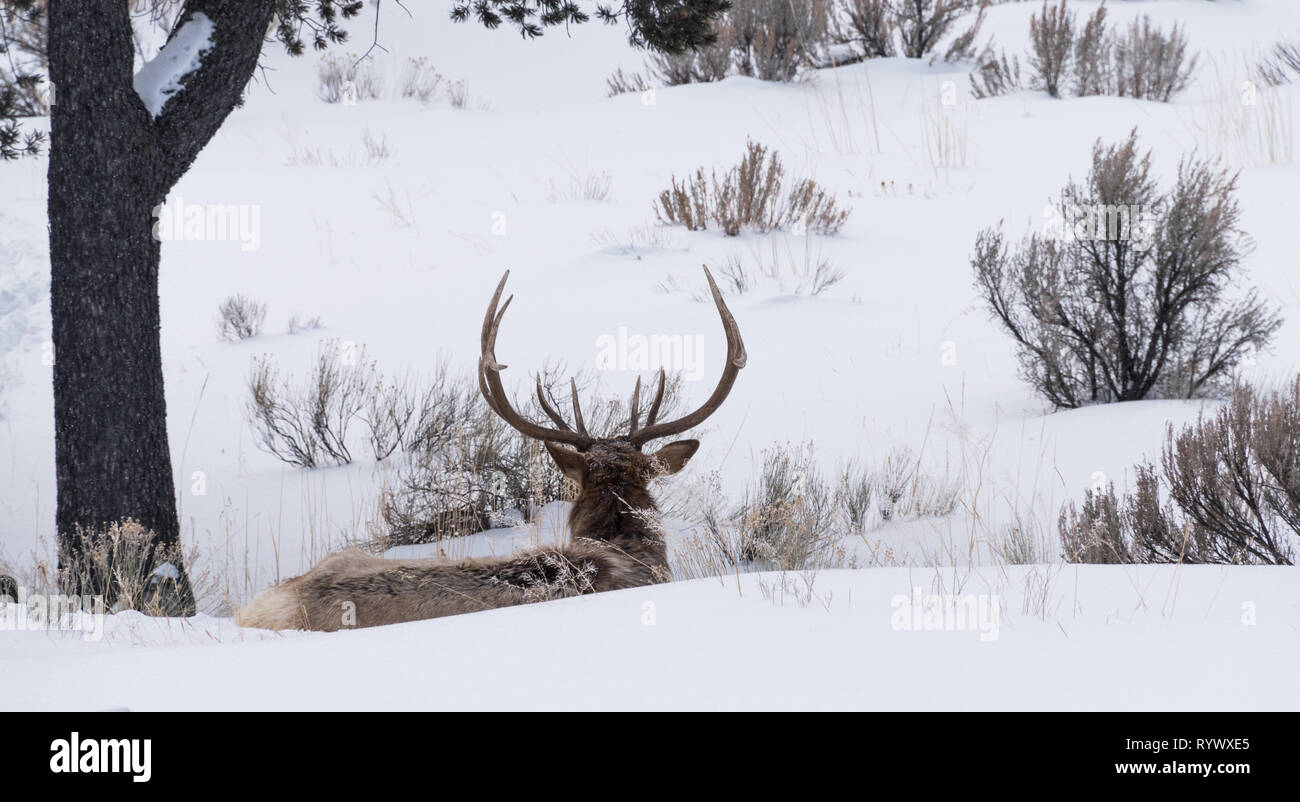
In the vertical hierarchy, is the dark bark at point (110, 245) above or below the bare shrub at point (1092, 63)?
below

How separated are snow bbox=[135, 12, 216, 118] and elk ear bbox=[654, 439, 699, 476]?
9.31 feet

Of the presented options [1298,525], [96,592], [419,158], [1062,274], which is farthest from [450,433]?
[419,158]

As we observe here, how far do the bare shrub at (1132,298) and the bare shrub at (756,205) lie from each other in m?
3.53

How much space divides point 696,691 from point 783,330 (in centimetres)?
719

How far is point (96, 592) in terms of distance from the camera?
16.2 feet

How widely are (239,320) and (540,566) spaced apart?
696 centimetres

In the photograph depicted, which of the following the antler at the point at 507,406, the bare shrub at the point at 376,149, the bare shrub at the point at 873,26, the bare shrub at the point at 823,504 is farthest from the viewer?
the bare shrub at the point at 873,26

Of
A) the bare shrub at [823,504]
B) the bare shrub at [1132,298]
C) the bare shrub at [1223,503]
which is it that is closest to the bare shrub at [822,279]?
the bare shrub at [1132,298]

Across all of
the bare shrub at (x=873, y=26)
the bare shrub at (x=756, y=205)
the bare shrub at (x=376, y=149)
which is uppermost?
the bare shrub at (x=873, y=26)

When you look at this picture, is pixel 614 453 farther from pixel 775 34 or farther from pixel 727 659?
pixel 775 34

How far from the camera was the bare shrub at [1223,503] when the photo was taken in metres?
5.04

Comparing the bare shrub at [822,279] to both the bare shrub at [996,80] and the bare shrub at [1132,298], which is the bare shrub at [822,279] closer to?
the bare shrub at [1132,298]

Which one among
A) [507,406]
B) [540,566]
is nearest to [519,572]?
[540,566]

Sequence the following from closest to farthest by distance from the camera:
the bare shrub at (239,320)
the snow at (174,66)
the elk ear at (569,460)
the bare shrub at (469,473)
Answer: the elk ear at (569,460), the snow at (174,66), the bare shrub at (469,473), the bare shrub at (239,320)
